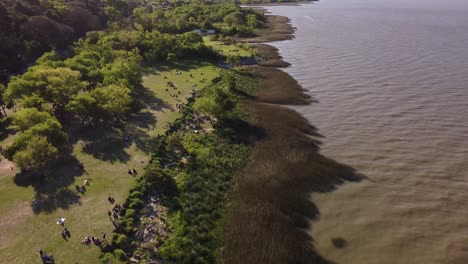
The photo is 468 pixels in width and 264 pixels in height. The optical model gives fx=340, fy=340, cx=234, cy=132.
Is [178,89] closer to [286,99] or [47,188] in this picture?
[286,99]

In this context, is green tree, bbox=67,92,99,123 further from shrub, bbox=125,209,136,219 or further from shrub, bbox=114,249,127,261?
shrub, bbox=114,249,127,261

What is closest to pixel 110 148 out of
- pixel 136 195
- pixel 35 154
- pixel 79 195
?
pixel 35 154

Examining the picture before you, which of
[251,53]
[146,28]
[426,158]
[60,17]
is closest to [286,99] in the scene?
[426,158]

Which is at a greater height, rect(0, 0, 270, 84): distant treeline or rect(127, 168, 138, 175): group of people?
rect(0, 0, 270, 84): distant treeline

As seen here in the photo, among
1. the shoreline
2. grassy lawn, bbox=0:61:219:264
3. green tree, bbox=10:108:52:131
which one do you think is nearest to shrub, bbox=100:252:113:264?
grassy lawn, bbox=0:61:219:264

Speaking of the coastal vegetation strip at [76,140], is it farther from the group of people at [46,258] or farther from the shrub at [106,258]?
the shrub at [106,258]

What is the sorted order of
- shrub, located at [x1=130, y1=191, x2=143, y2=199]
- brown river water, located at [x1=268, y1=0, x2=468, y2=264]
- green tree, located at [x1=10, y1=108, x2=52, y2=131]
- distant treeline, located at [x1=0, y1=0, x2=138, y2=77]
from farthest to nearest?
distant treeline, located at [x1=0, y1=0, x2=138, y2=77] → green tree, located at [x1=10, y1=108, x2=52, y2=131] → shrub, located at [x1=130, y1=191, x2=143, y2=199] → brown river water, located at [x1=268, y1=0, x2=468, y2=264]
